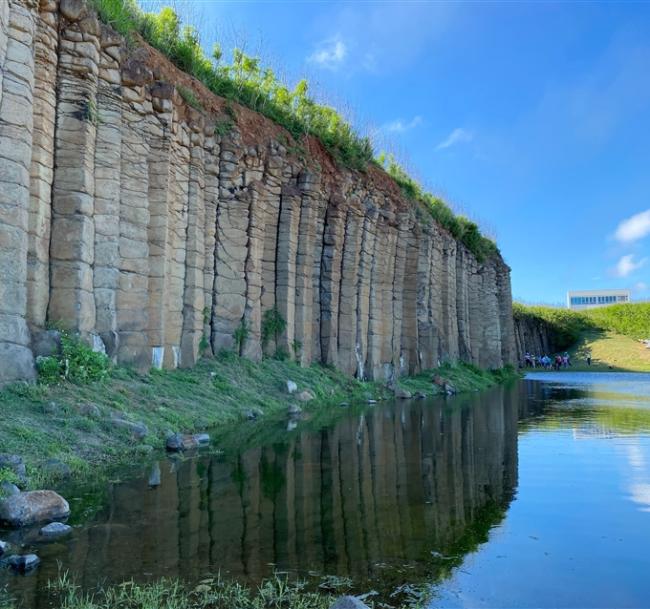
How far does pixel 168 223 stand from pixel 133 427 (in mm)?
6731

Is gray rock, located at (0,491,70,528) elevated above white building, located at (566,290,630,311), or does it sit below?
below

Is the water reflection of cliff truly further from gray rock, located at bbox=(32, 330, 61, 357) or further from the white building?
the white building

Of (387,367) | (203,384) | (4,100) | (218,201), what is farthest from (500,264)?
(4,100)

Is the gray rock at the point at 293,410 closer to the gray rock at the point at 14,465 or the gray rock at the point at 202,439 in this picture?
the gray rock at the point at 202,439

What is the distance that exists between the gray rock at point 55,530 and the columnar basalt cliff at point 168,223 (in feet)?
15.2

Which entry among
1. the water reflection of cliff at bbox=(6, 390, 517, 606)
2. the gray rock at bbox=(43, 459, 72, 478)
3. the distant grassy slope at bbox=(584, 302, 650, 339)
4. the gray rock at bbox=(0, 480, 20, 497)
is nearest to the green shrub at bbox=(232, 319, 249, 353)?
the water reflection of cliff at bbox=(6, 390, 517, 606)

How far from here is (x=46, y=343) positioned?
34.6 feet

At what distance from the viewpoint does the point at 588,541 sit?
18.0 ft

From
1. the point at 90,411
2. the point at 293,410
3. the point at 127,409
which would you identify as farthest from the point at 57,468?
the point at 293,410

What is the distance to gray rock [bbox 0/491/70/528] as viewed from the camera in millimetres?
5445

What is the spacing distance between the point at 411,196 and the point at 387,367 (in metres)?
10.0

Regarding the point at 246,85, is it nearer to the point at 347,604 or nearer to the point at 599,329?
the point at 347,604

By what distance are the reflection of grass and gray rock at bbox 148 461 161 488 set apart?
48.1 meters

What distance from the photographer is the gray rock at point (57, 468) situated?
7121 mm
